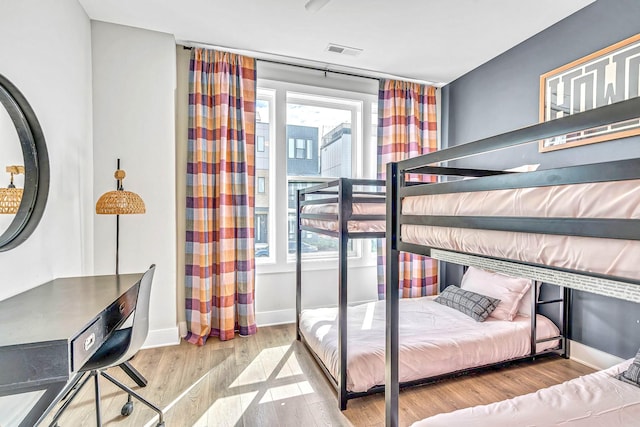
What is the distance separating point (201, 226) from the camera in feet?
9.12

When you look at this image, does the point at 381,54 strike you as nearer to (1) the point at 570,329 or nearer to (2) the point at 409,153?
(2) the point at 409,153

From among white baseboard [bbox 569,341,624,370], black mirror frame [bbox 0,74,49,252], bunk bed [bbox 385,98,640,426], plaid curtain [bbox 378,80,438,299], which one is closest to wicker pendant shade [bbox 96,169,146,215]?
black mirror frame [bbox 0,74,49,252]

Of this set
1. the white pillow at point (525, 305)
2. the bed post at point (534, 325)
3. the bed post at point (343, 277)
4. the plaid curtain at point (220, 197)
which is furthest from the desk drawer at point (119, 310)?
the white pillow at point (525, 305)

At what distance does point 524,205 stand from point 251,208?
2405 mm

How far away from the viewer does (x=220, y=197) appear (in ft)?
9.32

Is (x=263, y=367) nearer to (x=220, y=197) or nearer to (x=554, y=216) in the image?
(x=220, y=197)

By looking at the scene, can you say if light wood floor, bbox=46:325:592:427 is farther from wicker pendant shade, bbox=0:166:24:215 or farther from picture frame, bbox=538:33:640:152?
picture frame, bbox=538:33:640:152

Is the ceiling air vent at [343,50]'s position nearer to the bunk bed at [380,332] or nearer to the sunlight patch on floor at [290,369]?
the bunk bed at [380,332]

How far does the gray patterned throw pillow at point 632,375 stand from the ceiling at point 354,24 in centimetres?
241

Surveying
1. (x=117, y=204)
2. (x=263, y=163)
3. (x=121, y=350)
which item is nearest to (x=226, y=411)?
(x=121, y=350)

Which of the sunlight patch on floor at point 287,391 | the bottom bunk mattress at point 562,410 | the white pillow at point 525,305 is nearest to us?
the bottom bunk mattress at point 562,410

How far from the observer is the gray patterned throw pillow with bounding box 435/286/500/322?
2564 mm

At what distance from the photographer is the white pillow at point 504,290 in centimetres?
259

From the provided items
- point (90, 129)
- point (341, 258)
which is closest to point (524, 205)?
point (341, 258)
